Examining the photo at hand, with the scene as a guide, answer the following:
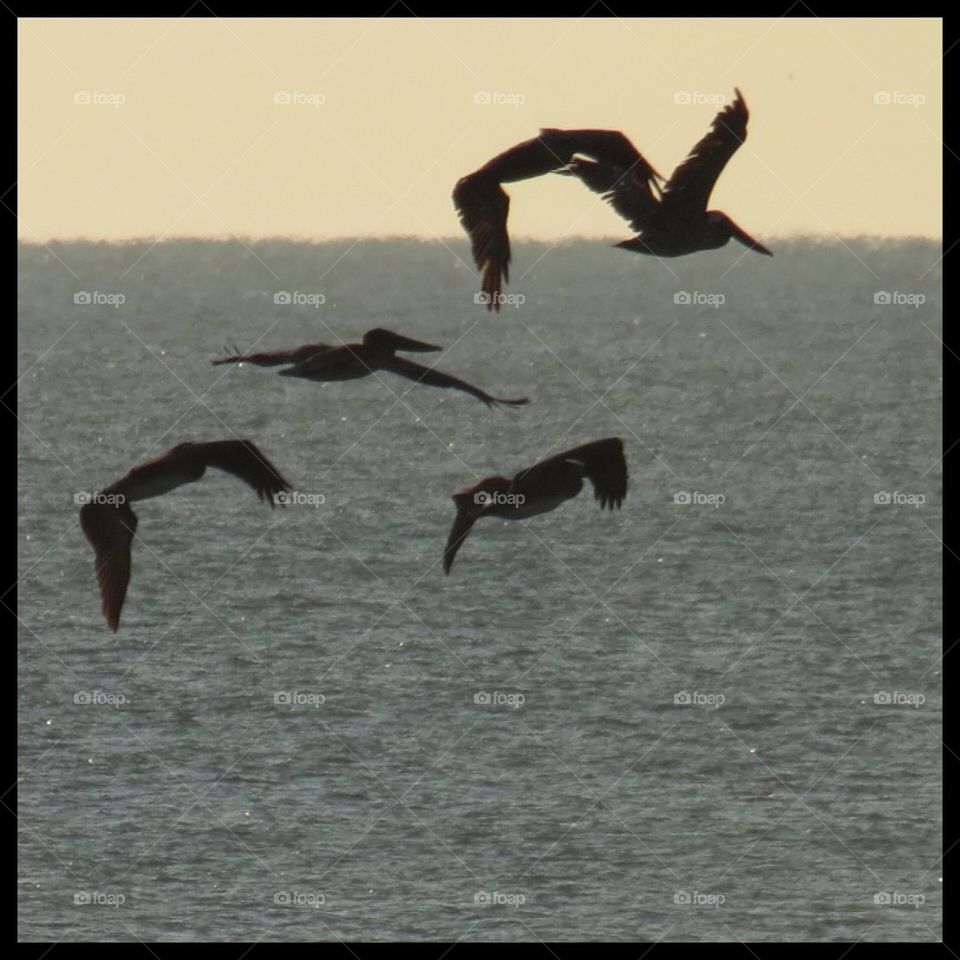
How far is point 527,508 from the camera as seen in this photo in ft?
59.0

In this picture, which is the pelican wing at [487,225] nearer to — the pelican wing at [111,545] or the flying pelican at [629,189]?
the flying pelican at [629,189]

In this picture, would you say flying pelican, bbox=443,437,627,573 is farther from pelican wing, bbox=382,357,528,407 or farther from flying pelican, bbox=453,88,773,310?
flying pelican, bbox=453,88,773,310

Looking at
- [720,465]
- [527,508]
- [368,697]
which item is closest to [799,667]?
[368,697]

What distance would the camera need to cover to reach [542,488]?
18.5 metres

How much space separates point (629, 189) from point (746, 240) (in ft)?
3.66

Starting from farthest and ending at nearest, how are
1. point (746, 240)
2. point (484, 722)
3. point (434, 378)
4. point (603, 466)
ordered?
point (484, 722) < point (603, 466) < point (746, 240) < point (434, 378)

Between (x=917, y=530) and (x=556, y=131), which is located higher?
(x=556, y=131)

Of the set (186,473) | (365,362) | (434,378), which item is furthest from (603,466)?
(186,473)

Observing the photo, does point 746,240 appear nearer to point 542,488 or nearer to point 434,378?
point 542,488

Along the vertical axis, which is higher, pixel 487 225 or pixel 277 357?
pixel 487 225

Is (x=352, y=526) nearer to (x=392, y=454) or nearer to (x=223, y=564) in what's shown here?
(x=223, y=564)

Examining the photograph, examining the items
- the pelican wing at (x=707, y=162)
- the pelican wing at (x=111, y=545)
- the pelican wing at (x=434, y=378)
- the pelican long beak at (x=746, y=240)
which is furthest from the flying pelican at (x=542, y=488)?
the pelican wing at (x=111, y=545)

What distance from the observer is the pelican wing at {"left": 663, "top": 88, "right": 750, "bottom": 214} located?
18453 millimetres
